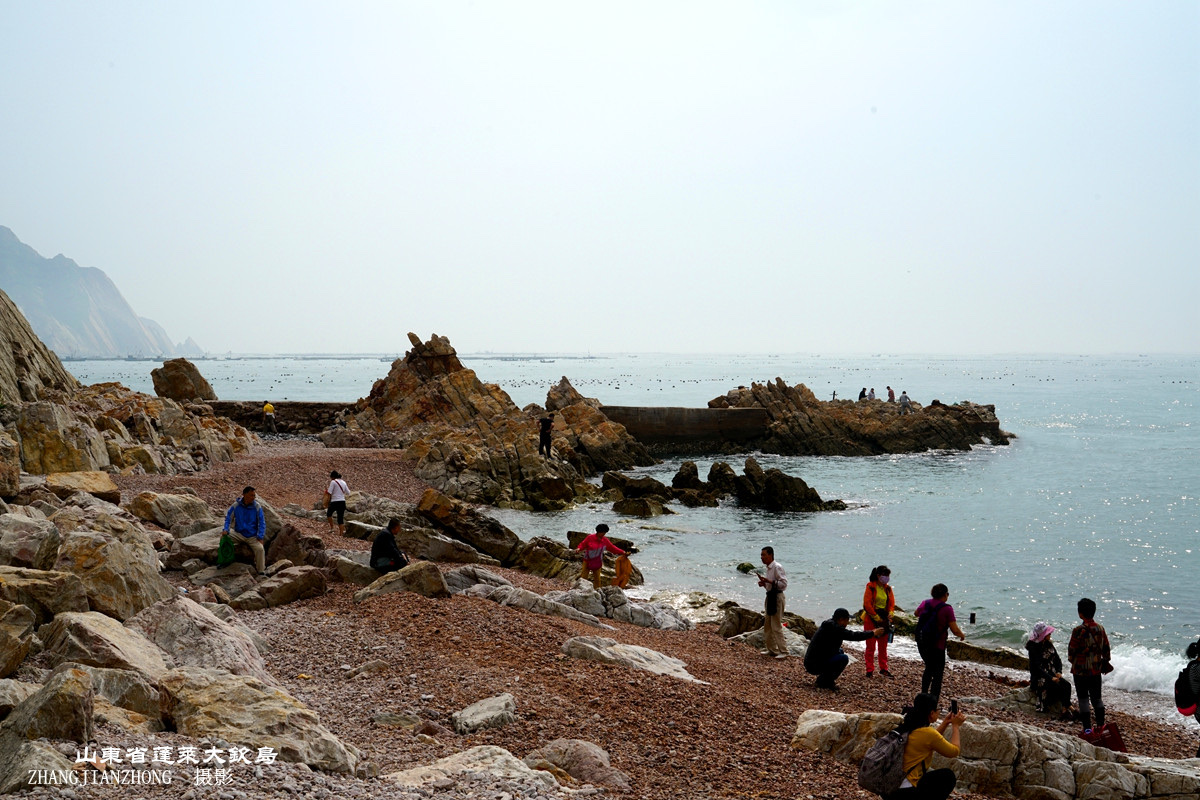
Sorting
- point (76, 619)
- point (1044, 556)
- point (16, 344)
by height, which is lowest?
point (1044, 556)

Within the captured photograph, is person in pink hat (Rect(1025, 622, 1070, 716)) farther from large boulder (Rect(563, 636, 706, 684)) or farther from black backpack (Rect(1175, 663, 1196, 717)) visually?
large boulder (Rect(563, 636, 706, 684))

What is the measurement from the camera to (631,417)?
50.6 metres

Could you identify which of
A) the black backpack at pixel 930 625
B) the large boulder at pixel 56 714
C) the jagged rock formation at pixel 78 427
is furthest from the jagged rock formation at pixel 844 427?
the large boulder at pixel 56 714

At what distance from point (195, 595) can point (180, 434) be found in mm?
20177

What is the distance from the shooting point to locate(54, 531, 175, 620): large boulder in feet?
28.7

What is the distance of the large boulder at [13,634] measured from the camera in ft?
22.1

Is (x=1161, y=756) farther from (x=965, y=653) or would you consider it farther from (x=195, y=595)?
(x=195, y=595)

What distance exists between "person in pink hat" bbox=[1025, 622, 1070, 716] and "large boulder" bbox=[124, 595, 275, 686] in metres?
9.77

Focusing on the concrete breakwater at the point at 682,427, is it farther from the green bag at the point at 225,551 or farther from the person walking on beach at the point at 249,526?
the green bag at the point at 225,551

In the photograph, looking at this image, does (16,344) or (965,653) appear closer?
(965,653)

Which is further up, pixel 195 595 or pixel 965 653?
pixel 195 595

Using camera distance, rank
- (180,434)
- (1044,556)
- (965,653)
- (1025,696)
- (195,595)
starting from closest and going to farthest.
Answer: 1. (195,595)
2. (1025,696)
3. (965,653)
4. (1044,556)
5. (180,434)

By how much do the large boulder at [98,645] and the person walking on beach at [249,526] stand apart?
4.95 metres

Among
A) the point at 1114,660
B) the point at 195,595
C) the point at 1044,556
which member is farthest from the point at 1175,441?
the point at 195,595
